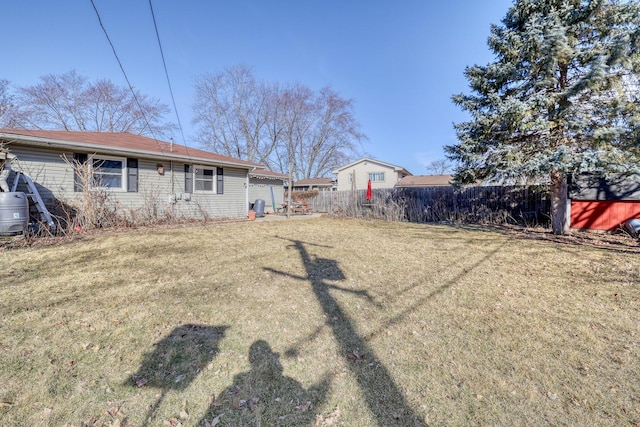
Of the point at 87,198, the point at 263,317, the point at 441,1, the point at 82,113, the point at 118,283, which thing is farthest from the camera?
the point at 82,113

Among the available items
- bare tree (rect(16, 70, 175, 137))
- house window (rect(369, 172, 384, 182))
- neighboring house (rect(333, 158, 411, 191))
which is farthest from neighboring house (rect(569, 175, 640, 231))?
bare tree (rect(16, 70, 175, 137))

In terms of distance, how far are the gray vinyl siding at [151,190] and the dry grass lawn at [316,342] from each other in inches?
160

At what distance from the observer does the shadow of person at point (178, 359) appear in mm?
1998

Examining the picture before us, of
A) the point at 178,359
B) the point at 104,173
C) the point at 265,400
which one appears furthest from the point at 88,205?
the point at 265,400

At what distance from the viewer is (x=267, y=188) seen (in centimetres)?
1975

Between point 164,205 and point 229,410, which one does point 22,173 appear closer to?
point 164,205

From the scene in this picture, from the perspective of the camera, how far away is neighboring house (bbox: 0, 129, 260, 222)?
25.2 feet

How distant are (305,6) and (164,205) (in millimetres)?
12346

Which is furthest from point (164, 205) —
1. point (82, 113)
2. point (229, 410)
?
point (82, 113)

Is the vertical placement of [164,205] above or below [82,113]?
below

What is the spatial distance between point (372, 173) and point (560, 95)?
79.7ft

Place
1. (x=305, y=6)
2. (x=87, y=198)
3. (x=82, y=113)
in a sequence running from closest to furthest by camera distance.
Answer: (x=87, y=198)
(x=305, y=6)
(x=82, y=113)

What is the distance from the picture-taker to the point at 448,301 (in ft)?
11.1

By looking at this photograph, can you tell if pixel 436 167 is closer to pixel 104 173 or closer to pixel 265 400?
pixel 104 173
